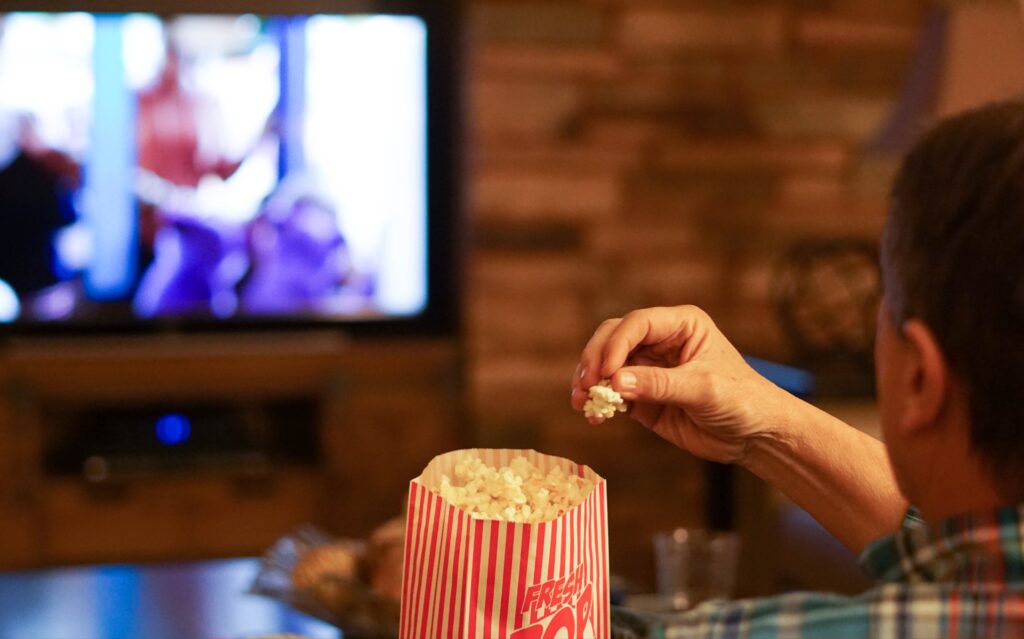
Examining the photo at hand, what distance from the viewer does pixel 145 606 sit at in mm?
1366

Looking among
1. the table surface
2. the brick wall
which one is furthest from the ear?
the brick wall

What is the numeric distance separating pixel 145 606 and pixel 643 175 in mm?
2225

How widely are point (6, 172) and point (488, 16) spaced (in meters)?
1.36

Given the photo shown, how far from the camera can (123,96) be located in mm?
3068

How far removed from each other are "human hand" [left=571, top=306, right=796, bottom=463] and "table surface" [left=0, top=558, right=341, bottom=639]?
48 cm

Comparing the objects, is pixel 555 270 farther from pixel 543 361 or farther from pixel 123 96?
pixel 123 96

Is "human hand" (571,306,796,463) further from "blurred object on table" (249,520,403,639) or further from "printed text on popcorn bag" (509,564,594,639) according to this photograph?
"blurred object on table" (249,520,403,639)

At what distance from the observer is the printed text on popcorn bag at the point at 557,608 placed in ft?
2.41

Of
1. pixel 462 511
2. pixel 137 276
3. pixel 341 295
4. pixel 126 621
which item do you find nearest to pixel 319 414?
pixel 341 295

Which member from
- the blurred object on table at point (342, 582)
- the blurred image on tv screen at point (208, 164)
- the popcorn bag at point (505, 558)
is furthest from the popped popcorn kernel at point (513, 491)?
the blurred image on tv screen at point (208, 164)

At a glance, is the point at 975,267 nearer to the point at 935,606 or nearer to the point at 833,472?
the point at 935,606

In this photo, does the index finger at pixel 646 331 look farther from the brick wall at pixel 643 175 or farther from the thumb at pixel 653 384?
the brick wall at pixel 643 175

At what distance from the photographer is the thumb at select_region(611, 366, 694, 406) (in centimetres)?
87

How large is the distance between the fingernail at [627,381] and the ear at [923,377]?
23 cm
